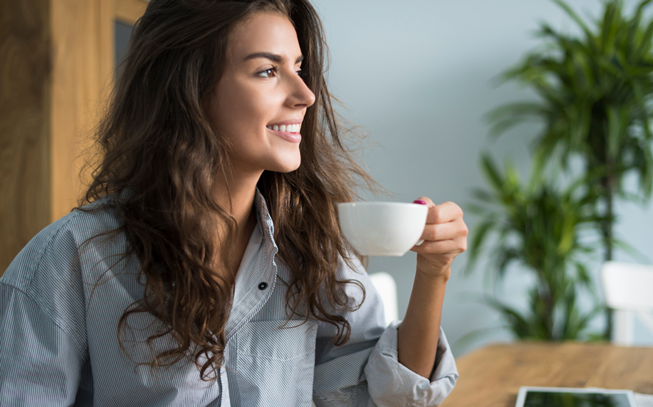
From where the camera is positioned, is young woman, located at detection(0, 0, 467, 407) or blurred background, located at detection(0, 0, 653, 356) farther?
blurred background, located at detection(0, 0, 653, 356)

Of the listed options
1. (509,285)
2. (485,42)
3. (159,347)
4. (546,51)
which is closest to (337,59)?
(485,42)

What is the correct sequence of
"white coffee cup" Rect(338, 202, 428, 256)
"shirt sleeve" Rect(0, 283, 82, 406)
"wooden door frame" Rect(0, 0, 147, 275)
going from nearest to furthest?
"white coffee cup" Rect(338, 202, 428, 256)
"shirt sleeve" Rect(0, 283, 82, 406)
"wooden door frame" Rect(0, 0, 147, 275)

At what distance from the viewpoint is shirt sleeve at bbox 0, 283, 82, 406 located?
0.77 m

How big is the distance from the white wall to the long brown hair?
6.53 ft

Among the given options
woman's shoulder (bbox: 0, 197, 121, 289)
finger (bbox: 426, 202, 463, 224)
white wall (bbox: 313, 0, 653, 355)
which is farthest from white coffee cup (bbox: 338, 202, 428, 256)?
white wall (bbox: 313, 0, 653, 355)

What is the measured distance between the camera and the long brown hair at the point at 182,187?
857mm

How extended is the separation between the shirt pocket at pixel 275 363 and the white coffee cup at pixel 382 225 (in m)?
0.39

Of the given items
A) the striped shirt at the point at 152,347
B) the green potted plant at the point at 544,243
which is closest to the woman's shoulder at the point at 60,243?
the striped shirt at the point at 152,347

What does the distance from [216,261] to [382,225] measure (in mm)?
456

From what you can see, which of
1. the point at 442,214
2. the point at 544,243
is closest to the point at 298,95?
the point at 442,214

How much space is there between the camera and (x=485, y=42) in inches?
119

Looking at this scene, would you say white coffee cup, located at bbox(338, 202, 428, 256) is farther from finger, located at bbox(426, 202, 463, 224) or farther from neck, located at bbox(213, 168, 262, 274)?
neck, located at bbox(213, 168, 262, 274)

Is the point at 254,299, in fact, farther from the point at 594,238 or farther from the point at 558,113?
the point at 594,238

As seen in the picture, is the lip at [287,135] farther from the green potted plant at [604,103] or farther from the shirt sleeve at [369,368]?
the green potted plant at [604,103]
